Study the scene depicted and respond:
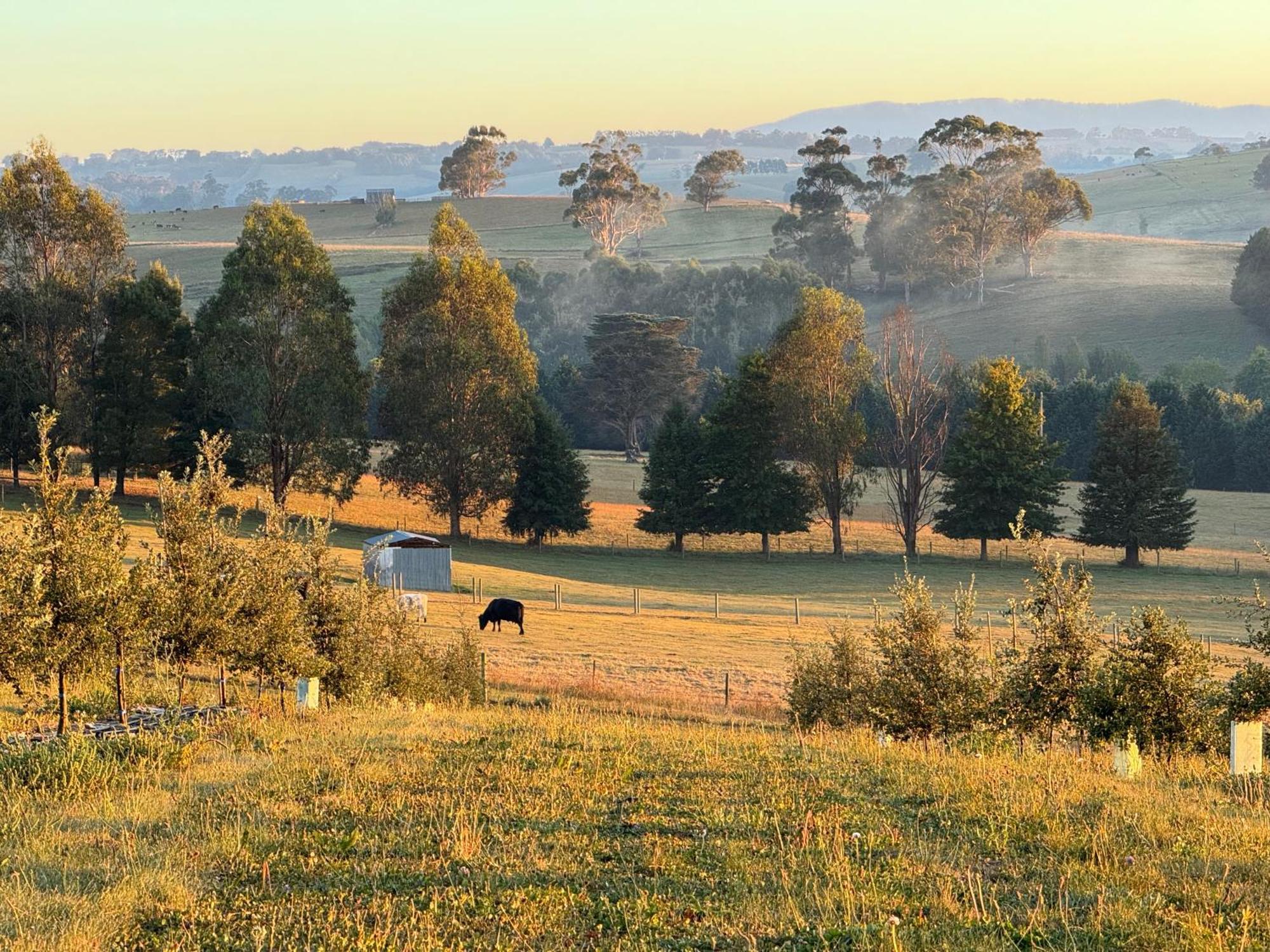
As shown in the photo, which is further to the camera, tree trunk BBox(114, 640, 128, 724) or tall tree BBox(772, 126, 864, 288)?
tall tree BBox(772, 126, 864, 288)

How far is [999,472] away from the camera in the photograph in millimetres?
69500

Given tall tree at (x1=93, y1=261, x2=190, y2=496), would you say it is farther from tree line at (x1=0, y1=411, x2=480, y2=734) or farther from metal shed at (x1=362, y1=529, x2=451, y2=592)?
tree line at (x1=0, y1=411, x2=480, y2=734)

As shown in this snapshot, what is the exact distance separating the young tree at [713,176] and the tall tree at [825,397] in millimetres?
120685

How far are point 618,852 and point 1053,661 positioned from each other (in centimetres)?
1094

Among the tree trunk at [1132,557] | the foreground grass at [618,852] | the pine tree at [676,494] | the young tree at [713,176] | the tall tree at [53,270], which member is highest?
the young tree at [713,176]

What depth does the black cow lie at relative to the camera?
42.9 metres

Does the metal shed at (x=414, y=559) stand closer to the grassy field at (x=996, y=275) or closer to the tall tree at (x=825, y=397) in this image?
the tall tree at (x=825, y=397)

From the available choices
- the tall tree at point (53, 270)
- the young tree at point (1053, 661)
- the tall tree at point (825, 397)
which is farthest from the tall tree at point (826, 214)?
the young tree at point (1053, 661)

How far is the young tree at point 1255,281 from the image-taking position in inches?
4894

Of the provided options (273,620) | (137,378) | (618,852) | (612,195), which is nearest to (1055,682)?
(618,852)

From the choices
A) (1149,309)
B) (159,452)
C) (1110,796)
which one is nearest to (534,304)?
(1149,309)

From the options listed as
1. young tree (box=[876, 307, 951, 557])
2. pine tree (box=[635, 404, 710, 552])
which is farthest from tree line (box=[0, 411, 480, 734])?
young tree (box=[876, 307, 951, 557])

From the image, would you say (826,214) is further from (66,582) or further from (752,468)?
(66,582)

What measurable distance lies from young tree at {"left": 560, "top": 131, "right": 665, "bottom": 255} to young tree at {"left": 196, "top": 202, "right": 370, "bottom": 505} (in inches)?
4007
